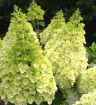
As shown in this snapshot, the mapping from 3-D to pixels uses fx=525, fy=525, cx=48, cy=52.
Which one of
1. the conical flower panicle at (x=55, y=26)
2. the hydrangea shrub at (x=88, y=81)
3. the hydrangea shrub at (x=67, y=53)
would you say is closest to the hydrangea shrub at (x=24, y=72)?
the hydrangea shrub at (x=67, y=53)

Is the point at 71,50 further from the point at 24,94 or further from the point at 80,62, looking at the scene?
the point at 24,94

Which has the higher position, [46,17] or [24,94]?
[46,17]

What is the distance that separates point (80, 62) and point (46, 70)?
0.60 meters

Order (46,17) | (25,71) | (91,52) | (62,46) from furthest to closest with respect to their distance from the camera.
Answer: (46,17) < (91,52) < (62,46) < (25,71)

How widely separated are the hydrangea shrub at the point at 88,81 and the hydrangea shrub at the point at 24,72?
20.8 inches

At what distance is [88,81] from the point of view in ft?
17.8

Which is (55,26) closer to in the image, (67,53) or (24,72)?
(67,53)

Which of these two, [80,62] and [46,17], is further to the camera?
[46,17]

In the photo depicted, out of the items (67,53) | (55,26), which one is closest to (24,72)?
(67,53)

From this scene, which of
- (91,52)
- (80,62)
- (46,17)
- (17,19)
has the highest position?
(46,17)

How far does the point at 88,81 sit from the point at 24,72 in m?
0.82

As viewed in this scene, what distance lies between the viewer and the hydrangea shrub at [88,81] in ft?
17.8

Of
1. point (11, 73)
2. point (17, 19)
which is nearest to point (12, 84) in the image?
point (11, 73)

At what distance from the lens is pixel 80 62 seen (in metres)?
5.51
